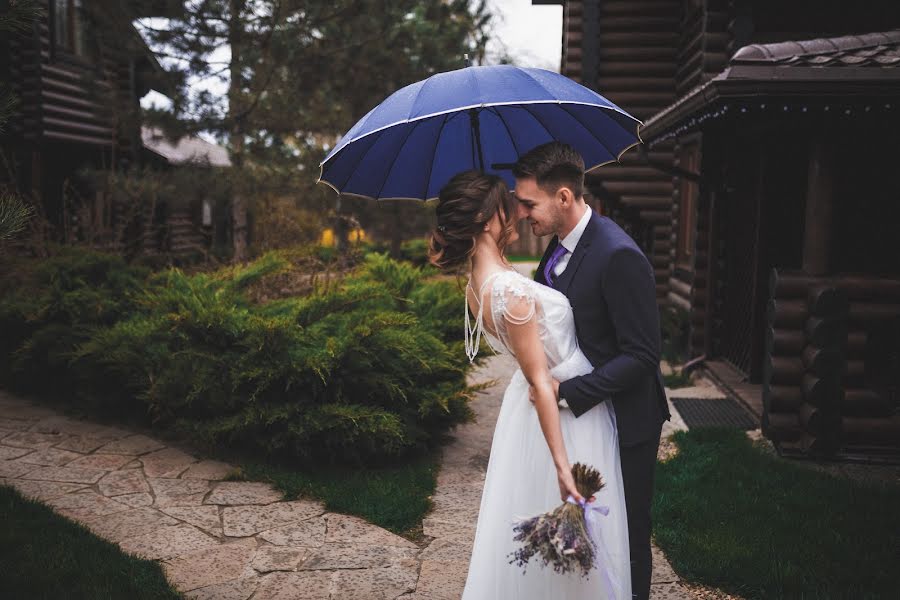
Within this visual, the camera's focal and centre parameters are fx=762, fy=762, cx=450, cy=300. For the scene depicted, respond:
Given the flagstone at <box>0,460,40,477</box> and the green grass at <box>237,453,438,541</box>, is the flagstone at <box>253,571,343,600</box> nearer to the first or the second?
the green grass at <box>237,453,438,541</box>

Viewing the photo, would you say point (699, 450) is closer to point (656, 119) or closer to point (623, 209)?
point (656, 119)

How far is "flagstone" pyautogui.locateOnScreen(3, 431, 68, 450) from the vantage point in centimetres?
609

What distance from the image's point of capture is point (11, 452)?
19.4ft

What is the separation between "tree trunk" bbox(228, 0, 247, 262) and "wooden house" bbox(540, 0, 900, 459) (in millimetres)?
5800

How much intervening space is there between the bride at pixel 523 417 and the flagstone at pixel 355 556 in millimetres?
1470

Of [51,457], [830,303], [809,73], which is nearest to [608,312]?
[809,73]

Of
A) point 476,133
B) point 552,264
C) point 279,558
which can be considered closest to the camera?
point 552,264

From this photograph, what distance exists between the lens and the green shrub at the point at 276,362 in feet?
17.9

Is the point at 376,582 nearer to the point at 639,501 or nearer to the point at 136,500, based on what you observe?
the point at 639,501

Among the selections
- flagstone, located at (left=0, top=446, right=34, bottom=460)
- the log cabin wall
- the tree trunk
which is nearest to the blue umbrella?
flagstone, located at (left=0, top=446, right=34, bottom=460)

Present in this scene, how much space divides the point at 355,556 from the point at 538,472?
1882 millimetres

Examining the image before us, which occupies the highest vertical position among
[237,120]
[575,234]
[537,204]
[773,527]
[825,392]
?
[237,120]

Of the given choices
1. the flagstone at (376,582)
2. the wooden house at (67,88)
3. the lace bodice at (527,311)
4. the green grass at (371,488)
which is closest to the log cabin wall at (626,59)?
the wooden house at (67,88)

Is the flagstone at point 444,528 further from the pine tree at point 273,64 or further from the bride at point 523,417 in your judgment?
the pine tree at point 273,64
